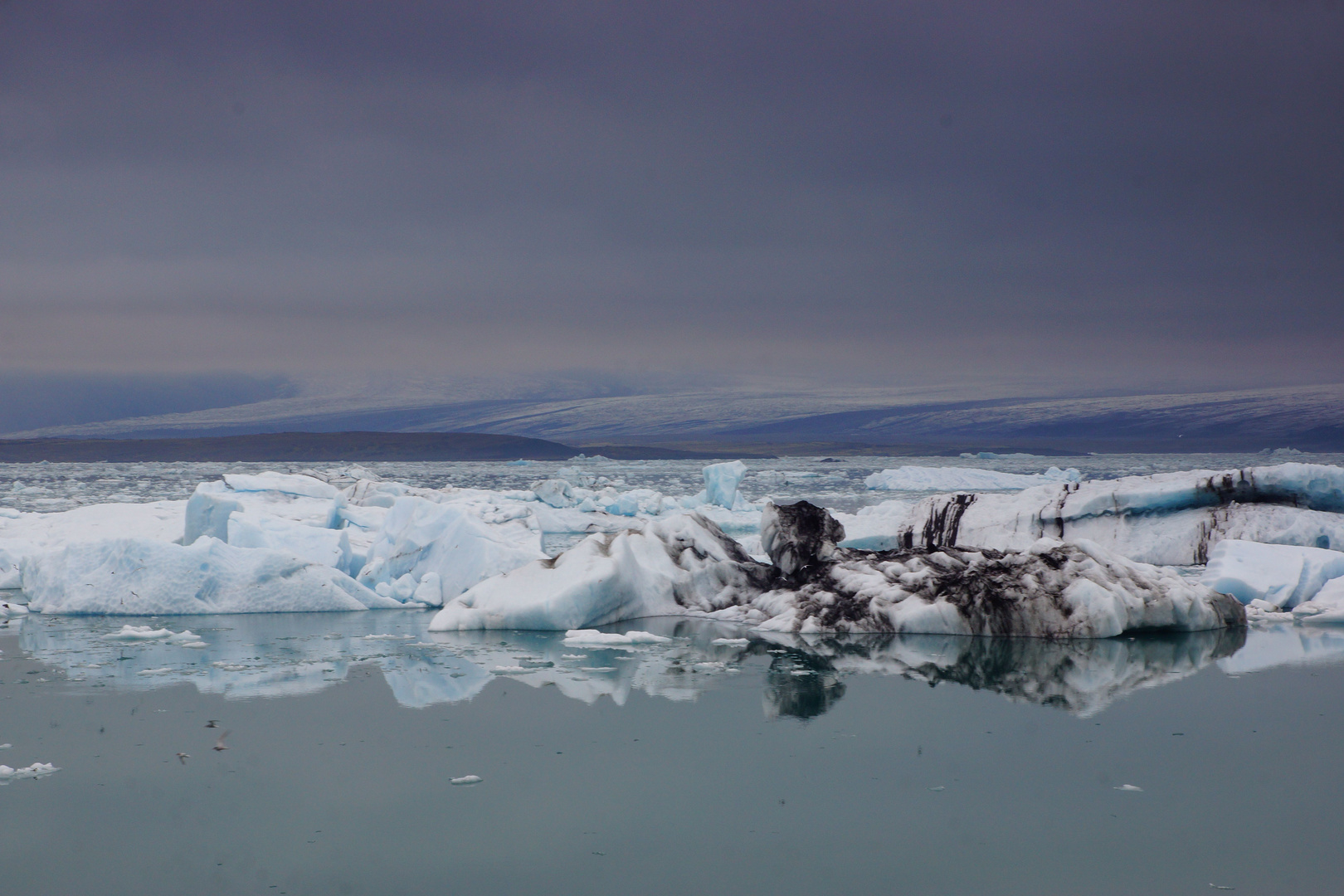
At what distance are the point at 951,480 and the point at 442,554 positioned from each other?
68.0 ft

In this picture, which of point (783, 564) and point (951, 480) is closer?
point (783, 564)

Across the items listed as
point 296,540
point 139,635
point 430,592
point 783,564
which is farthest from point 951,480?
point 139,635

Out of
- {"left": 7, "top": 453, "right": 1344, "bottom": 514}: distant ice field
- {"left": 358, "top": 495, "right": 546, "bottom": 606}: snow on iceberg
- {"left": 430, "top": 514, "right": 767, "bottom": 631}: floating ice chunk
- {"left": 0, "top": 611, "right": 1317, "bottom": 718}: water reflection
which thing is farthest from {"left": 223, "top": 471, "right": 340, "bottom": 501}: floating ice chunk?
{"left": 430, "top": 514, "right": 767, "bottom": 631}: floating ice chunk

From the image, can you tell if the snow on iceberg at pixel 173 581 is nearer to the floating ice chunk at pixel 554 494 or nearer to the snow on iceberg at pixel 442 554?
the snow on iceberg at pixel 442 554

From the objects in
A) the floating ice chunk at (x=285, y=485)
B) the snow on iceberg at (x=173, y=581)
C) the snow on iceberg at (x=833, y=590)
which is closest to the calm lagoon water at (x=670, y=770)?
the snow on iceberg at (x=833, y=590)

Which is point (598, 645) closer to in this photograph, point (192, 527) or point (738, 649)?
point (738, 649)

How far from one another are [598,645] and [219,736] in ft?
8.56

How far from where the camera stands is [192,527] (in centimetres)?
913

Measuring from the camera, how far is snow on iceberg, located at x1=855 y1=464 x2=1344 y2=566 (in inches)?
383

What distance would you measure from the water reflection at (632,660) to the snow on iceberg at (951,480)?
1967 centimetres

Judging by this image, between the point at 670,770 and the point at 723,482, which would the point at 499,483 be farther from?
the point at 670,770

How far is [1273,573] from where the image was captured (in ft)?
25.8

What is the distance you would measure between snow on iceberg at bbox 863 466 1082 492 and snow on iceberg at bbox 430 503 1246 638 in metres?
18.4

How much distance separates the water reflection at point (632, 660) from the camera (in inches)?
208
